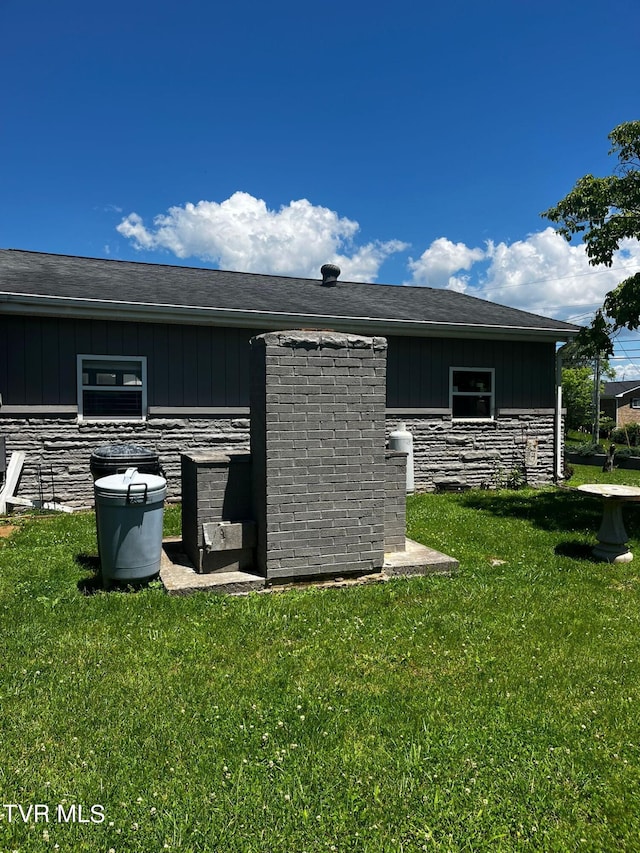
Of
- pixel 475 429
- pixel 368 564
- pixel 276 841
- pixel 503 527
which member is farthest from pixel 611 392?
pixel 276 841

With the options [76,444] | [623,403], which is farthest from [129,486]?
[623,403]

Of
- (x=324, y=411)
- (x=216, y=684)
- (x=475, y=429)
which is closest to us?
(x=216, y=684)

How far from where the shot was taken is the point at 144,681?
332cm

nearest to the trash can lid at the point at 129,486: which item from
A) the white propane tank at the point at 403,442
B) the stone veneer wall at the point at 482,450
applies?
the white propane tank at the point at 403,442

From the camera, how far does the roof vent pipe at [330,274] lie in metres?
13.6

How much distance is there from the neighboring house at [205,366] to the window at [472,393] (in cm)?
2

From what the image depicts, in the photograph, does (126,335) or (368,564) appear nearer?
(368,564)

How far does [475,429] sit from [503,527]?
4403 mm

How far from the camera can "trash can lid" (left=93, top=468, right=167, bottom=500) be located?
471 cm

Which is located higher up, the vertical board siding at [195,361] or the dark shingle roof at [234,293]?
the dark shingle roof at [234,293]

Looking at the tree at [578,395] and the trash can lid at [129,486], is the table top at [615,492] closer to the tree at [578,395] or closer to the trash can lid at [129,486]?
the trash can lid at [129,486]

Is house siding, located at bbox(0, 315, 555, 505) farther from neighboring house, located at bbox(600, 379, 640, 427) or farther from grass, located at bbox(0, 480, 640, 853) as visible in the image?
neighboring house, located at bbox(600, 379, 640, 427)

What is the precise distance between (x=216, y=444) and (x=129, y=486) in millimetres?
5349

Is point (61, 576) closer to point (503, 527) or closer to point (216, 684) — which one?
point (216, 684)
